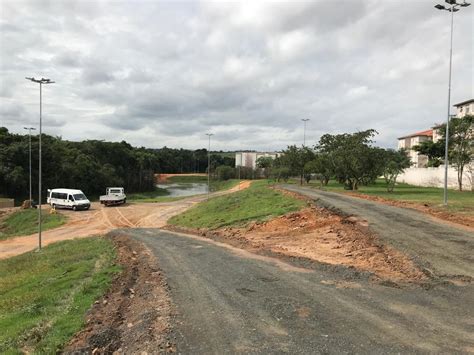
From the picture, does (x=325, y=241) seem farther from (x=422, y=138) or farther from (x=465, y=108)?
(x=422, y=138)

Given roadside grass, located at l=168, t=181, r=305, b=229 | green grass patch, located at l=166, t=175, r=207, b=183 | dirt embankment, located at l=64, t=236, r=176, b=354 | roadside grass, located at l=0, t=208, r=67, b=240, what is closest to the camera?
dirt embankment, located at l=64, t=236, r=176, b=354

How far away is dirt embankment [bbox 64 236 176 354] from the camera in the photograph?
6.77 m

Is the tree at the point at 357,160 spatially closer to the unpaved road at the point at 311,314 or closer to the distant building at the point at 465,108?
the unpaved road at the point at 311,314

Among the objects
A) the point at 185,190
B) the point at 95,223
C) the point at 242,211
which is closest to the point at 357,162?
the point at 242,211

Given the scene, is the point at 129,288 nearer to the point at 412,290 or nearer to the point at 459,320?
the point at 412,290

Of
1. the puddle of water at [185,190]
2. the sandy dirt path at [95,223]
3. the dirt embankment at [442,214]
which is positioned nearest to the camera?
the dirt embankment at [442,214]

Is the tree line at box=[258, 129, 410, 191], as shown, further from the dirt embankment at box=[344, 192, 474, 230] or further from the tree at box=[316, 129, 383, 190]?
the dirt embankment at box=[344, 192, 474, 230]

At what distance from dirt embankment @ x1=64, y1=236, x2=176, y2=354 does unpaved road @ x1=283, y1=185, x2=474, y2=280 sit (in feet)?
21.7

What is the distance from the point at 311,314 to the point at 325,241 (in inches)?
327

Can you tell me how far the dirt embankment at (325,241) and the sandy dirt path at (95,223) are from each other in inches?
534

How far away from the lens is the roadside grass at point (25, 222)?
39.7 metres

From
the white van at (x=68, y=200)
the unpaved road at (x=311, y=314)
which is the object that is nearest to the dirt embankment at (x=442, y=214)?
the unpaved road at (x=311, y=314)

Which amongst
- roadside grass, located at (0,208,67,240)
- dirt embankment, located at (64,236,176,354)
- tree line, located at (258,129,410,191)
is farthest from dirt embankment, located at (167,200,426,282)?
roadside grass, located at (0,208,67,240)

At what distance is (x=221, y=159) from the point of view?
179125 mm
